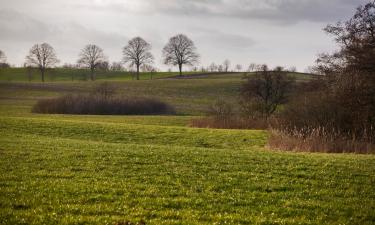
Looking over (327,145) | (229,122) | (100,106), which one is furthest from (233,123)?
(100,106)

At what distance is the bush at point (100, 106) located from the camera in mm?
65875

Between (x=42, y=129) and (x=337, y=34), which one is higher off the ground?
(x=337, y=34)

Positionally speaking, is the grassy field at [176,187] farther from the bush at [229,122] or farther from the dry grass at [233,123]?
the bush at [229,122]

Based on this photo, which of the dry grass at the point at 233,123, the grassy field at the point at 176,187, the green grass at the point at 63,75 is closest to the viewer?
the grassy field at the point at 176,187

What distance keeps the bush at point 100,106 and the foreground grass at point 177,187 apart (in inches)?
1815

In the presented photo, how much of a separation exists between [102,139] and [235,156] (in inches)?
563

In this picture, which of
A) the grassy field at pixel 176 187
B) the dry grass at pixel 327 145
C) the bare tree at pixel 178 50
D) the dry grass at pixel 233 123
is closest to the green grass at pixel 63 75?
the bare tree at pixel 178 50

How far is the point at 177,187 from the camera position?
12.8 meters

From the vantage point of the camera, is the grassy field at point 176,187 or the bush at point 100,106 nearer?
the grassy field at point 176,187

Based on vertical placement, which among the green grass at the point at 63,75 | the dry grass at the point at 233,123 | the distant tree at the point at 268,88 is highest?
the green grass at the point at 63,75

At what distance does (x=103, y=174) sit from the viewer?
14523 mm

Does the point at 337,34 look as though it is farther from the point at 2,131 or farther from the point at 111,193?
the point at 111,193

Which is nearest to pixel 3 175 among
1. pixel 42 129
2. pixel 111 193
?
pixel 111 193

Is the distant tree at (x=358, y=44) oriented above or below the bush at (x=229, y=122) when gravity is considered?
above
